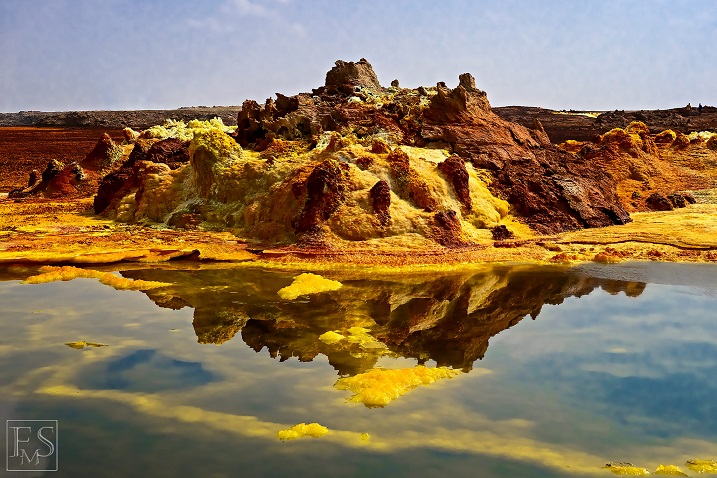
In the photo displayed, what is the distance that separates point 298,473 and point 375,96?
16255 millimetres

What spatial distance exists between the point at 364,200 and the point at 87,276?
5761 mm

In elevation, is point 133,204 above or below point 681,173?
below

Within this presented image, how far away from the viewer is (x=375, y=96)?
19.7 m

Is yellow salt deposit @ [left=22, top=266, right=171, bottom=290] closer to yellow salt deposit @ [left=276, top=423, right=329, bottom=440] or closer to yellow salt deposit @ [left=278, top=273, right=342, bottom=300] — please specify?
yellow salt deposit @ [left=278, top=273, right=342, bottom=300]

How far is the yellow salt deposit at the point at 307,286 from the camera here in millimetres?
9758

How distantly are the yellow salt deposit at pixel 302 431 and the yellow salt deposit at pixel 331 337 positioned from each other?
2281 millimetres

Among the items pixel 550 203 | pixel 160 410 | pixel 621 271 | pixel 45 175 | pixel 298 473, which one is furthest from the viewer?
pixel 45 175

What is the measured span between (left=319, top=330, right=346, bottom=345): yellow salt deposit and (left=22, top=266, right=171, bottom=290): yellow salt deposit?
3.77 metres

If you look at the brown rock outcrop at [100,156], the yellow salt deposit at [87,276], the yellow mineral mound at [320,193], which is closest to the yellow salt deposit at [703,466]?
the yellow salt deposit at [87,276]

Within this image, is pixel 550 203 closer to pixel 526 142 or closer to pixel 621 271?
pixel 526 142

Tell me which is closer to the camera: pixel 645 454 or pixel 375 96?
pixel 645 454

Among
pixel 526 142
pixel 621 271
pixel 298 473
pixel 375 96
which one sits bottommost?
pixel 298 473

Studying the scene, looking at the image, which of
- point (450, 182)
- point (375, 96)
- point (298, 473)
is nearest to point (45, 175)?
point (375, 96)

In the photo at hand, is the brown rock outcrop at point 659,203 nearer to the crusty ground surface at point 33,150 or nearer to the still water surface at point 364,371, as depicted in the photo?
the still water surface at point 364,371
